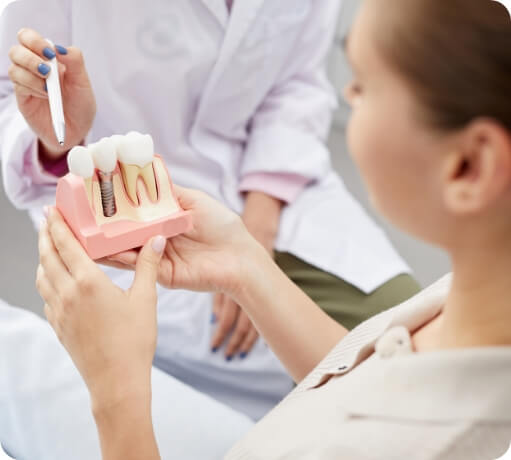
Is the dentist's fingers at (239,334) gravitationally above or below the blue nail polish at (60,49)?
below

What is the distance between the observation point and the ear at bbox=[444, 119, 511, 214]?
10.2 inches

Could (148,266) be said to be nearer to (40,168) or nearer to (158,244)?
(158,244)

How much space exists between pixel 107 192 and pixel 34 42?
0.50 ft

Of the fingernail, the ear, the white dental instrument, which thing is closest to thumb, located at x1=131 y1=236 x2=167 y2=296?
the fingernail

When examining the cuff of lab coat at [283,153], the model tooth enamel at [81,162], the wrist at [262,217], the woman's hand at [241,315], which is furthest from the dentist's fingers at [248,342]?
the model tooth enamel at [81,162]

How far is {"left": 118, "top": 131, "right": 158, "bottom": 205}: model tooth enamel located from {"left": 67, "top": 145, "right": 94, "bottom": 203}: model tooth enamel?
3cm

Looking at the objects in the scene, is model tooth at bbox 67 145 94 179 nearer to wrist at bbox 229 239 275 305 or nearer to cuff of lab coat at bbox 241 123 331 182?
wrist at bbox 229 239 275 305

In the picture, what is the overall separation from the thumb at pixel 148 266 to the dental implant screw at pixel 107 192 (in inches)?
2.0

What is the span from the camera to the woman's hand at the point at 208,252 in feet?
1.71

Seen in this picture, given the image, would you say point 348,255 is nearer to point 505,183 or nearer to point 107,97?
point 107,97

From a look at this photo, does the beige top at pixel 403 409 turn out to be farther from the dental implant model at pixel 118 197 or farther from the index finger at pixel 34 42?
the index finger at pixel 34 42

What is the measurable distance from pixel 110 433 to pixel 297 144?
0.49 metres

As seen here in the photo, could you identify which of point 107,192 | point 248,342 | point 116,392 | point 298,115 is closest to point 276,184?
point 298,115

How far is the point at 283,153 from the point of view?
0.78 meters
